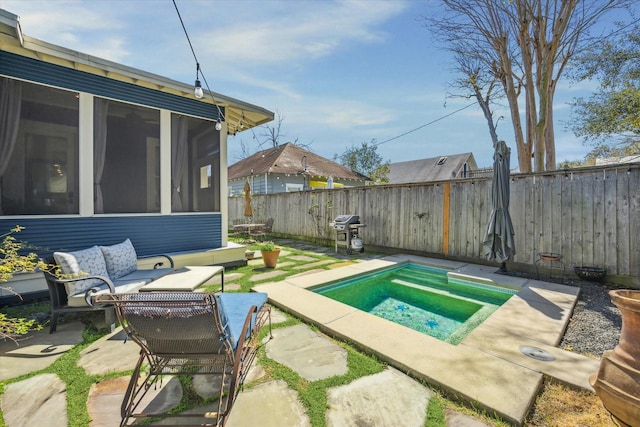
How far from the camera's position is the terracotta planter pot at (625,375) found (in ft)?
4.32

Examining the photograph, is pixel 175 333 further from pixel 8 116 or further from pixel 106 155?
pixel 8 116

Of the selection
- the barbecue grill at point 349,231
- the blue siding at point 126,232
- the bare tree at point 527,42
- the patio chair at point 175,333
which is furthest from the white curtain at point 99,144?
the bare tree at point 527,42

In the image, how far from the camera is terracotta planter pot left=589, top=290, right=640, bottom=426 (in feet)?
4.32

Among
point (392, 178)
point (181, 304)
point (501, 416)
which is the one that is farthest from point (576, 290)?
point (392, 178)

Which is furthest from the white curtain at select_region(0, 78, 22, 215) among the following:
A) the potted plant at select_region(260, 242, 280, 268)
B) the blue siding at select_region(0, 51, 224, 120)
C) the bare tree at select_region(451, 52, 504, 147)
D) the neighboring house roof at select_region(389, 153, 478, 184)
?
the neighboring house roof at select_region(389, 153, 478, 184)

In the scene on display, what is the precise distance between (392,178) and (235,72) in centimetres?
2335

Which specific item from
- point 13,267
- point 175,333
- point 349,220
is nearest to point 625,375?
point 175,333

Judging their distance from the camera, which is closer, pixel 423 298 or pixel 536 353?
pixel 536 353

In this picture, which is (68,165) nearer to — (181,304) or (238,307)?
(238,307)

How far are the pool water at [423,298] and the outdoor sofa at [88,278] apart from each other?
2669 millimetres

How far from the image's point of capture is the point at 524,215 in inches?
212

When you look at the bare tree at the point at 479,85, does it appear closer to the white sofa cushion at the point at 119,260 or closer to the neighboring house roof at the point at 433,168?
the neighboring house roof at the point at 433,168

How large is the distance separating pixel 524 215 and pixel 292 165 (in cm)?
1204

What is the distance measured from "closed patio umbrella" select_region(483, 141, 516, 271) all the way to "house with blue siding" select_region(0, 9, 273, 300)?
16.8ft
